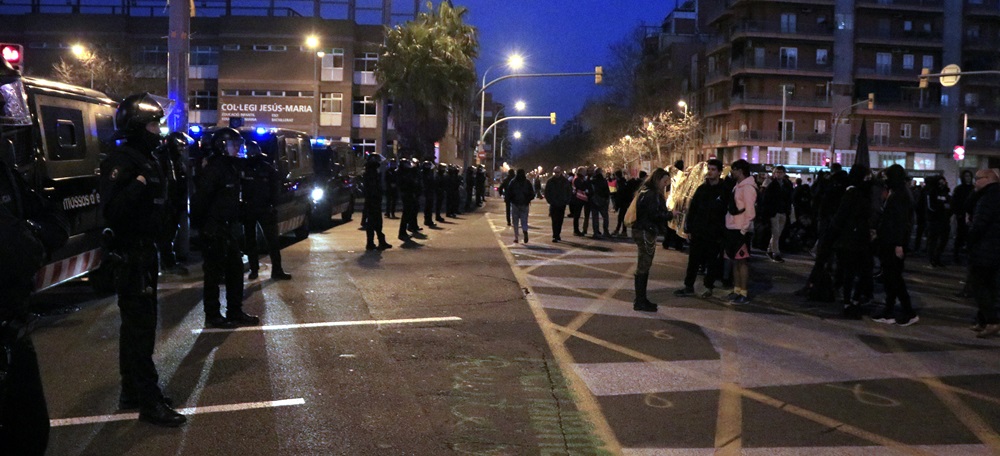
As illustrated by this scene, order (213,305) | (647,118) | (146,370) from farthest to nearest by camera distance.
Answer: (647,118)
(213,305)
(146,370)

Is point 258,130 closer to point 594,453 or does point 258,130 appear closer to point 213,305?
point 213,305

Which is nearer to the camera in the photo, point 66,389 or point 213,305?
point 66,389

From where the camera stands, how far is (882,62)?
235ft

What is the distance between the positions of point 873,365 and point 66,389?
6345 millimetres

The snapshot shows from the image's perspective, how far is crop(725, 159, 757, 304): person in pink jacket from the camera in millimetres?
10422

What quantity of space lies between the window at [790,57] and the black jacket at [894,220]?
6434cm

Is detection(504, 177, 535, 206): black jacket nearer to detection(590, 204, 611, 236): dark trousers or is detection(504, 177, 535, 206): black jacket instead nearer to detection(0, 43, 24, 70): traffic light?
detection(590, 204, 611, 236): dark trousers

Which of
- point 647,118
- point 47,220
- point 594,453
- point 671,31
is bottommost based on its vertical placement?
point 594,453

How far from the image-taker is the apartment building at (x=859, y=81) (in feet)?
230

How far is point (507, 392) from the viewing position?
6363 millimetres

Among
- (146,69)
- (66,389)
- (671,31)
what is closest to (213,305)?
(66,389)

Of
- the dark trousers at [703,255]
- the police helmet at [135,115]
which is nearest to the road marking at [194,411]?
the police helmet at [135,115]

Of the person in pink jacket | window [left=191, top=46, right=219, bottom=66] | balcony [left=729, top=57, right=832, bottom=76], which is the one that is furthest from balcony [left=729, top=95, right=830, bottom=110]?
the person in pink jacket

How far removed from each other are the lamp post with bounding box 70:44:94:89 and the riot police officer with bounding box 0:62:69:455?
48035mm
